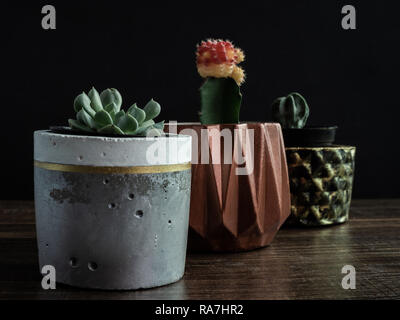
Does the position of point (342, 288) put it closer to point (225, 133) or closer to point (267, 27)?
point (225, 133)

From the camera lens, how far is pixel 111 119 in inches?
37.3

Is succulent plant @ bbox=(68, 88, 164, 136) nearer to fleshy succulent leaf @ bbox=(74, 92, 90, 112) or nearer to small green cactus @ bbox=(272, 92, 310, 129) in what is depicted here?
fleshy succulent leaf @ bbox=(74, 92, 90, 112)

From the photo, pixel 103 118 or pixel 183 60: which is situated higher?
pixel 183 60

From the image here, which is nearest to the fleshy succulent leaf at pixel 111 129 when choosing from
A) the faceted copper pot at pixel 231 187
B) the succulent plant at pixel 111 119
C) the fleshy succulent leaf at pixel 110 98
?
the succulent plant at pixel 111 119

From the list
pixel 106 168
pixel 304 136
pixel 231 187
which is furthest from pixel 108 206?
pixel 304 136

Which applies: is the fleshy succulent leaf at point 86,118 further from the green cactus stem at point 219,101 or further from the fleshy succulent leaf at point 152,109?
the green cactus stem at point 219,101

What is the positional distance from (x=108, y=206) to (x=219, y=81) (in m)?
0.44

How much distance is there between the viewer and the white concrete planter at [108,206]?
2.93ft

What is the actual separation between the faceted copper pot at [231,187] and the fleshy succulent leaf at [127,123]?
0.23 m

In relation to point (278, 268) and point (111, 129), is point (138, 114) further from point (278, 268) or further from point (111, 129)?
point (278, 268)

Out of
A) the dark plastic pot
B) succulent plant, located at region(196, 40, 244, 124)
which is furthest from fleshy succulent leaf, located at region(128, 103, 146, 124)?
the dark plastic pot

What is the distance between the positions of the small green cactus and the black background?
1.26 ft

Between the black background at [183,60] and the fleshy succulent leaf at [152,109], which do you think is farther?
the black background at [183,60]

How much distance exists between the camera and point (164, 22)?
1813mm
